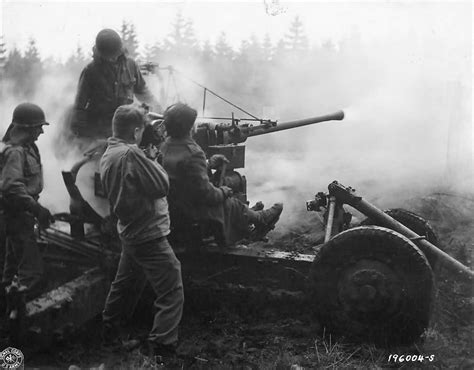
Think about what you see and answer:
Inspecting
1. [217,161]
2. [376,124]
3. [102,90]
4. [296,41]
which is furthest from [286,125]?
[296,41]

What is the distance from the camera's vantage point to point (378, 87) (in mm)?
13062

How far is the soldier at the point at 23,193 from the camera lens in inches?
192

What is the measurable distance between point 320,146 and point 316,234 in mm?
6197

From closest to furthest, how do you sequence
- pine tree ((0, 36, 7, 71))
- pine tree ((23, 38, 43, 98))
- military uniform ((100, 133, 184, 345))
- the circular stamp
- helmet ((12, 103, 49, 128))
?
the circular stamp
military uniform ((100, 133, 184, 345))
helmet ((12, 103, 49, 128))
pine tree ((0, 36, 7, 71))
pine tree ((23, 38, 43, 98))

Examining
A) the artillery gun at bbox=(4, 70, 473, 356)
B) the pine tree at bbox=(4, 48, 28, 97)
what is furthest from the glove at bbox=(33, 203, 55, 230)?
the pine tree at bbox=(4, 48, 28, 97)

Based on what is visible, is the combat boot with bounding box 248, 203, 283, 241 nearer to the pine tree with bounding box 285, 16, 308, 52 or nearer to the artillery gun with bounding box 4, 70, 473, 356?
the artillery gun with bounding box 4, 70, 473, 356

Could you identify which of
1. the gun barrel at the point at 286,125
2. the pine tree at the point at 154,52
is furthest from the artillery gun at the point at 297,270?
the pine tree at the point at 154,52

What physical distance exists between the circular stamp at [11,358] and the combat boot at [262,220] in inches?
96.2

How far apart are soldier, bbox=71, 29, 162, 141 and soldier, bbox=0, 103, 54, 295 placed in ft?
A: 4.18

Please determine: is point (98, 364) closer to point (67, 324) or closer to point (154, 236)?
point (67, 324)

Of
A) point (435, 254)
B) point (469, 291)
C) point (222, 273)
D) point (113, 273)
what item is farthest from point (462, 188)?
point (113, 273)

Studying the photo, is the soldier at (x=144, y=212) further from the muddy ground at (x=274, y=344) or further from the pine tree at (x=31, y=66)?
the pine tree at (x=31, y=66)

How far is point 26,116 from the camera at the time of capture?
16.8 ft

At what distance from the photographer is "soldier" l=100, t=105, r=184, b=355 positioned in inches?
157
